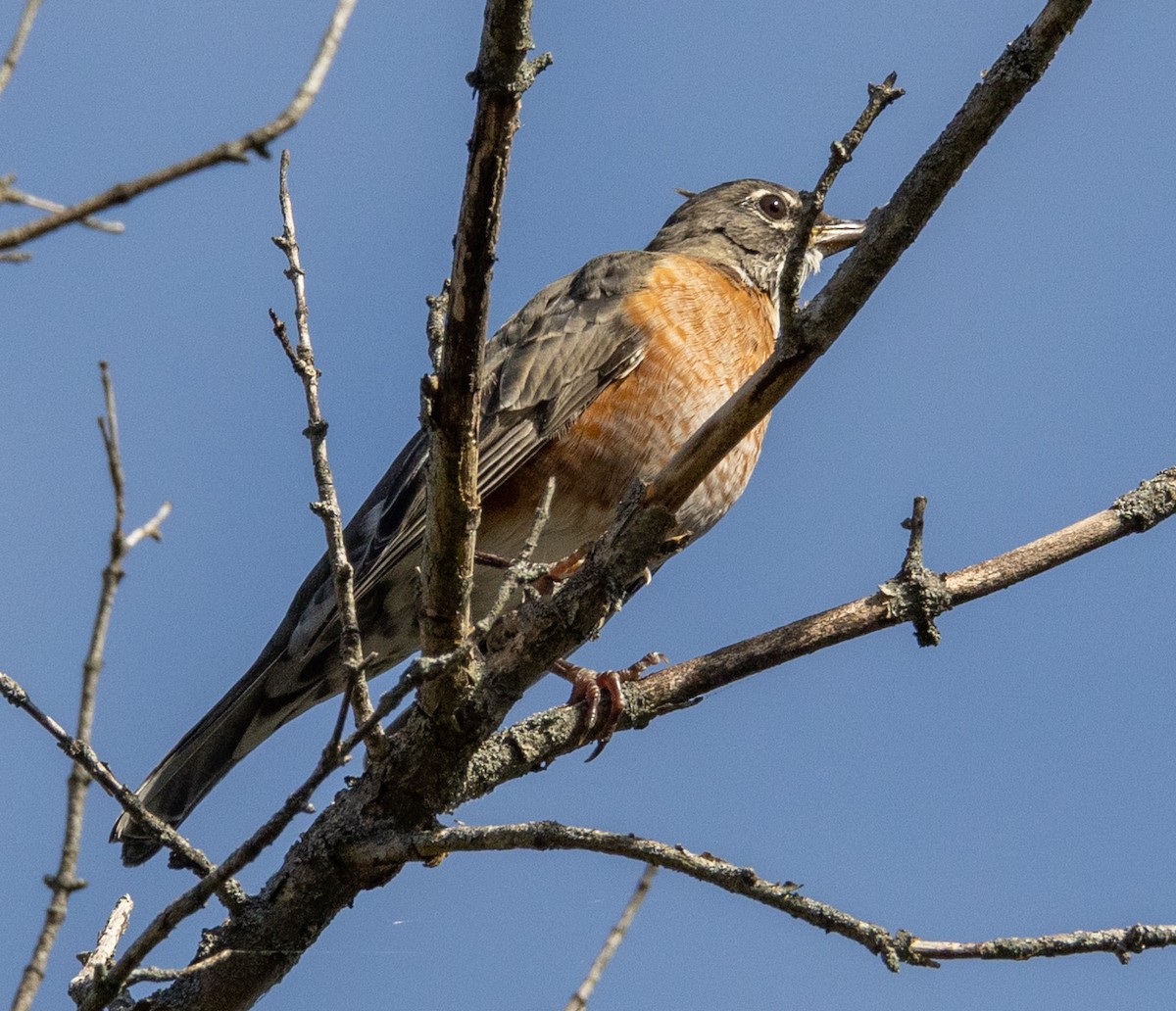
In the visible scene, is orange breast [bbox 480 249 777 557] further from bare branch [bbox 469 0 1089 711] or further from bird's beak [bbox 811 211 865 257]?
bare branch [bbox 469 0 1089 711]

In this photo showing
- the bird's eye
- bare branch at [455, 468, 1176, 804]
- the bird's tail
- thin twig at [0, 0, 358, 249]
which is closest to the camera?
thin twig at [0, 0, 358, 249]

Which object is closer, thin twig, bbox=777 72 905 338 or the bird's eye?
thin twig, bbox=777 72 905 338

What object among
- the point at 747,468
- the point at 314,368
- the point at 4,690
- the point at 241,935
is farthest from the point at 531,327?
the point at 4,690

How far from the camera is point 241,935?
3.92 m

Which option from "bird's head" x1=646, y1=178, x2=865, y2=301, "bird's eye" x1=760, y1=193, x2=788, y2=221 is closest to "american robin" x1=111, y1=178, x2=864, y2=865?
"bird's head" x1=646, y1=178, x2=865, y2=301

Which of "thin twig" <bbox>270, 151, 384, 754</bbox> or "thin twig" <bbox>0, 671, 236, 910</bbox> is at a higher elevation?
"thin twig" <bbox>270, 151, 384, 754</bbox>

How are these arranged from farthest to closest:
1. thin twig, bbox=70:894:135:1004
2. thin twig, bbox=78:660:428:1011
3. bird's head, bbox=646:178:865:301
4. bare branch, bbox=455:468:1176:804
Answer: bird's head, bbox=646:178:865:301
bare branch, bbox=455:468:1176:804
thin twig, bbox=70:894:135:1004
thin twig, bbox=78:660:428:1011

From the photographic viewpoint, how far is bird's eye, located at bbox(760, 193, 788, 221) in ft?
25.8

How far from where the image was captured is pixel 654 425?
5.83 m

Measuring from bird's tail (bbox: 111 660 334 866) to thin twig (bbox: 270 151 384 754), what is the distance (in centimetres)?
181

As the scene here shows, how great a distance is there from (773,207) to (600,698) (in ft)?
13.5

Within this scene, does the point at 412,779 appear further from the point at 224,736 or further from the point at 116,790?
the point at 224,736

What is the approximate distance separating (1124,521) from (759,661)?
3.76 ft

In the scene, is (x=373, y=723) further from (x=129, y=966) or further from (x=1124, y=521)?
(x=1124, y=521)
